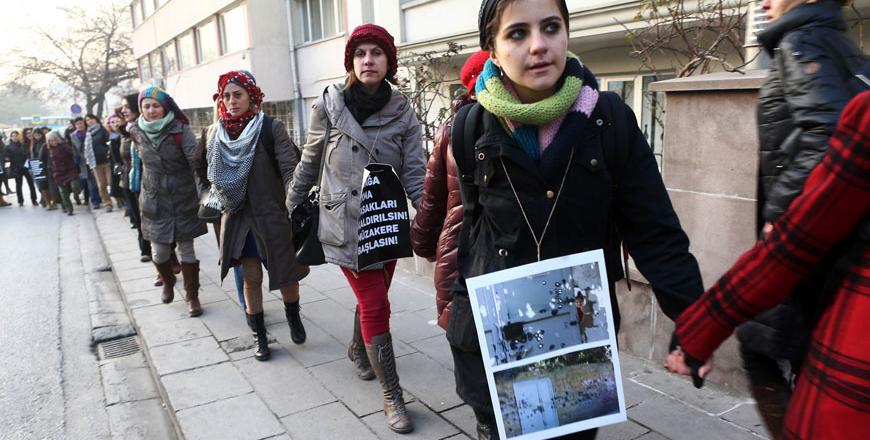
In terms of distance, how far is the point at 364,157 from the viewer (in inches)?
129

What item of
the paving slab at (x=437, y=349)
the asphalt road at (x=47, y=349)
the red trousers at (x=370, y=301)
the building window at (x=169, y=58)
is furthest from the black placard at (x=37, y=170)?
the building window at (x=169, y=58)

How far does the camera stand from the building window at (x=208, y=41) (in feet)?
74.2

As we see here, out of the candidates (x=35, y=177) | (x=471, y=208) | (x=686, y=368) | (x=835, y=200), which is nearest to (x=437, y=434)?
(x=471, y=208)

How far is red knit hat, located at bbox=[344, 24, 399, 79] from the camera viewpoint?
3252 mm

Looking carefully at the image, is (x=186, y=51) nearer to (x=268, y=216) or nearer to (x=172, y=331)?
(x=172, y=331)

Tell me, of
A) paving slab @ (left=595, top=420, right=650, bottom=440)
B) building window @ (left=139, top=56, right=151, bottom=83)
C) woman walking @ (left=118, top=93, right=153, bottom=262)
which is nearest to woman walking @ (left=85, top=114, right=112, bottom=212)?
woman walking @ (left=118, top=93, right=153, bottom=262)

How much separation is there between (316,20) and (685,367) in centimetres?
1727

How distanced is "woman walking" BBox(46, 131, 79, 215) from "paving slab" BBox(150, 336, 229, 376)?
10764mm

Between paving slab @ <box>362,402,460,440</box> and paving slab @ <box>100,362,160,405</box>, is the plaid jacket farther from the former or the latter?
paving slab @ <box>100,362,160,405</box>

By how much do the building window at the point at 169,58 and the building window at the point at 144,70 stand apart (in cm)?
444

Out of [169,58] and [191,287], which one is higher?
[169,58]

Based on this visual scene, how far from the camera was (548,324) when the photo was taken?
5.45ft

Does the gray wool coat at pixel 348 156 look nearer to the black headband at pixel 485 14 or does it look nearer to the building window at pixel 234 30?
→ the black headband at pixel 485 14

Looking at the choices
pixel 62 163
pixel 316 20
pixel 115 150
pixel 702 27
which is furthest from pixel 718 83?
pixel 316 20
